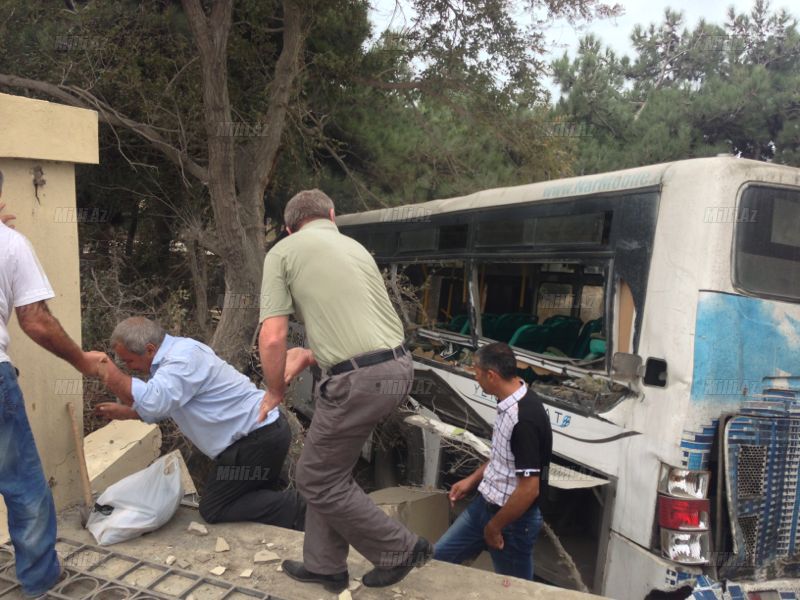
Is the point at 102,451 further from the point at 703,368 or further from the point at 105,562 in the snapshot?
the point at 703,368

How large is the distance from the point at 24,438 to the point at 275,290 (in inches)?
46.5

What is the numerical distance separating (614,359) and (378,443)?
9.76 feet

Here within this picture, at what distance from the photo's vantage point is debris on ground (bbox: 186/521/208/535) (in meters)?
3.24

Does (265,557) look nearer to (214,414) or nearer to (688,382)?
(214,414)

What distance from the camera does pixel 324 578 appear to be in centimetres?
277

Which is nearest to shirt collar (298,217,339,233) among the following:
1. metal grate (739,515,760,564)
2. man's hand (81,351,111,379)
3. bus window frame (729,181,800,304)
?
man's hand (81,351,111,379)

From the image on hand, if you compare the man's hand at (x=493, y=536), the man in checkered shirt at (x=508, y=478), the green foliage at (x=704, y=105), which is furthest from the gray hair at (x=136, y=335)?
the green foliage at (x=704, y=105)

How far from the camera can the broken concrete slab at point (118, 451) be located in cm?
378

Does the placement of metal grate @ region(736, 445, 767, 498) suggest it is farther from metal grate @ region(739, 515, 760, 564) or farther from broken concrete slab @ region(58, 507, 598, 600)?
broken concrete slab @ region(58, 507, 598, 600)

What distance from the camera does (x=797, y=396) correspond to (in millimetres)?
3266

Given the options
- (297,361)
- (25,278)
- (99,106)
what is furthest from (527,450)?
(99,106)

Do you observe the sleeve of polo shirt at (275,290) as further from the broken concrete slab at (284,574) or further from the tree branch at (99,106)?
the tree branch at (99,106)

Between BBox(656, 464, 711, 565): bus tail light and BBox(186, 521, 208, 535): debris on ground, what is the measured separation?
2259 mm

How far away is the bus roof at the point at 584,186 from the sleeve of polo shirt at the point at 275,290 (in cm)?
204
